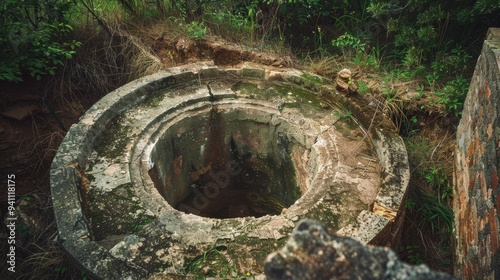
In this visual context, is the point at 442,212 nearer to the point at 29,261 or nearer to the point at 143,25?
the point at 29,261

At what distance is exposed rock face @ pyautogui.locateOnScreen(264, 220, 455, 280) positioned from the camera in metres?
1.00

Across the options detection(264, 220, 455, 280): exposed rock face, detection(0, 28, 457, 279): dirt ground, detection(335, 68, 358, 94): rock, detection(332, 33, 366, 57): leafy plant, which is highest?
detection(332, 33, 366, 57): leafy plant

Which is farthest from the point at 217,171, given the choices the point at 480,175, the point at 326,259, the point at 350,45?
the point at 326,259

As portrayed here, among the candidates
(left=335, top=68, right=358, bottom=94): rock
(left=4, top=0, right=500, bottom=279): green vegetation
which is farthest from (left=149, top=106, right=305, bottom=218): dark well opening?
(left=335, top=68, right=358, bottom=94): rock

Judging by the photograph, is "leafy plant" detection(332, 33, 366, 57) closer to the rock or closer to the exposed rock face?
the rock

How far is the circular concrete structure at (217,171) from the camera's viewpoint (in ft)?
9.07

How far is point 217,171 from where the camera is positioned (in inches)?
190

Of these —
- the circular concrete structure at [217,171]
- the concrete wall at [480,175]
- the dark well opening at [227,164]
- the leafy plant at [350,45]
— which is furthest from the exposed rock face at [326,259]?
the leafy plant at [350,45]

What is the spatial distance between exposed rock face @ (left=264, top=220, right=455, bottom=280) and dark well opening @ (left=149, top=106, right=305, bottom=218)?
2.74 meters

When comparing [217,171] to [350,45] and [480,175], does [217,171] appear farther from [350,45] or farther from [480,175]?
[480,175]

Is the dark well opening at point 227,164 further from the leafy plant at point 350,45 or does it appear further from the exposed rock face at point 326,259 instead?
the exposed rock face at point 326,259

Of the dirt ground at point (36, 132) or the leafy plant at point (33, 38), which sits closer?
the leafy plant at point (33, 38)

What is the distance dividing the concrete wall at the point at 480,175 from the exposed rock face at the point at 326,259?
4.70 feet

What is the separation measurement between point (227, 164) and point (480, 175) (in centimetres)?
280
